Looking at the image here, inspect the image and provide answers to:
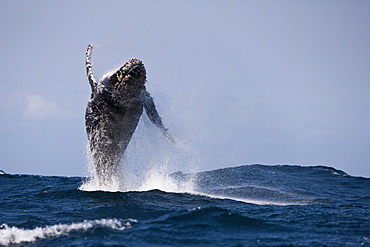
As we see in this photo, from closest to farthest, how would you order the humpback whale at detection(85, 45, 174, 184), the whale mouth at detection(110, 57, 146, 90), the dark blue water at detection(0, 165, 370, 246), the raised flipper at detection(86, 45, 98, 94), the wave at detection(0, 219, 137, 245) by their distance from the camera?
1. the wave at detection(0, 219, 137, 245)
2. the dark blue water at detection(0, 165, 370, 246)
3. the whale mouth at detection(110, 57, 146, 90)
4. the humpback whale at detection(85, 45, 174, 184)
5. the raised flipper at detection(86, 45, 98, 94)

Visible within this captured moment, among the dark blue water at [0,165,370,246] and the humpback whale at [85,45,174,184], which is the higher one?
the humpback whale at [85,45,174,184]

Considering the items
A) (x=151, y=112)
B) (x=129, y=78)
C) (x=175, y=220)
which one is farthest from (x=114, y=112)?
(x=175, y=220)

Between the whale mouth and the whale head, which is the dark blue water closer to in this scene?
the whale head

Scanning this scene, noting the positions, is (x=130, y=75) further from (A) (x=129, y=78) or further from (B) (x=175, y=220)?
(B) (x=175, y=220)

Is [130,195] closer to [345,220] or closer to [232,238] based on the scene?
[232,238]

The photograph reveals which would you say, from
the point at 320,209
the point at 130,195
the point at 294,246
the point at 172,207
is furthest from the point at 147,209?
the point at 320,209

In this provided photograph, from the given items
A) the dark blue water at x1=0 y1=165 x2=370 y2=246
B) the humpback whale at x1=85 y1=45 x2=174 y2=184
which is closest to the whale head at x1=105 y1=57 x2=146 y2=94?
the humpback whale at x1=85 y1=45 x2=174 y2=184

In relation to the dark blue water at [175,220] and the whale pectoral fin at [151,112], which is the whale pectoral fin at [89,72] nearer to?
the whale pectoral fin at [151,112]
